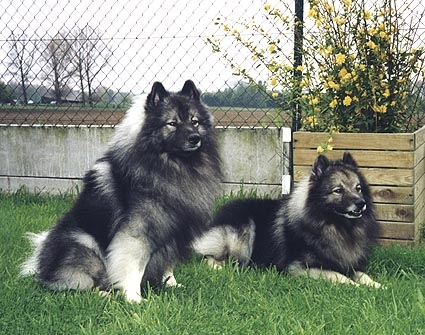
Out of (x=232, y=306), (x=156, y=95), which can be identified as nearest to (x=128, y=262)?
(x=232, y=306)

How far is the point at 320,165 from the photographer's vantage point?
4531 millimetres

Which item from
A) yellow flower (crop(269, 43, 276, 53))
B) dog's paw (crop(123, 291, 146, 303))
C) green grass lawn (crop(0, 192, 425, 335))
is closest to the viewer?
green grass lawn (crop(0, 192, 425, 335))

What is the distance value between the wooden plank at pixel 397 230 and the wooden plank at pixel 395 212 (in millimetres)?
36

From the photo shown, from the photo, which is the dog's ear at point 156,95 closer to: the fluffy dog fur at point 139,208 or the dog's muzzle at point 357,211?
the fluffy dog fur at point 139,208

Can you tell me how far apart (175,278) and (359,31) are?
7.65ft

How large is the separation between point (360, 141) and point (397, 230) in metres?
0.70

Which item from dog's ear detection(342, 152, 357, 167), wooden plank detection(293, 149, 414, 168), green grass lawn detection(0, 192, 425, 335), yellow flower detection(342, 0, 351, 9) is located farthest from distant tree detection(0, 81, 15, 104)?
dog's ear detection(342, 152, 357, 167)

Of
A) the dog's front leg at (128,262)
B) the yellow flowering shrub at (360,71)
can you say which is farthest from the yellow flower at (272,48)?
the dog's front leg at (128,262)

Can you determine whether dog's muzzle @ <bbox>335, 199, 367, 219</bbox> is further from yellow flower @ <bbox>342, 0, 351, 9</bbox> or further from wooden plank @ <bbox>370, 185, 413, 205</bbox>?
yellow flower @ <bbox>342, 0, 351, 9</bbox>

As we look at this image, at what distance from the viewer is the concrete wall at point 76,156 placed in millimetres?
6477

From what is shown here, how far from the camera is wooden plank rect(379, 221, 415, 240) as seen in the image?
5.00m

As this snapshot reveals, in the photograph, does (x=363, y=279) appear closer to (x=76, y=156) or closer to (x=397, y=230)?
(x=397, y=230)

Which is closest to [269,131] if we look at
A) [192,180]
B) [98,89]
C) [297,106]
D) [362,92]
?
[297,106]

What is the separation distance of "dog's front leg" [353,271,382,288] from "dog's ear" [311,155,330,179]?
69 centimetres
